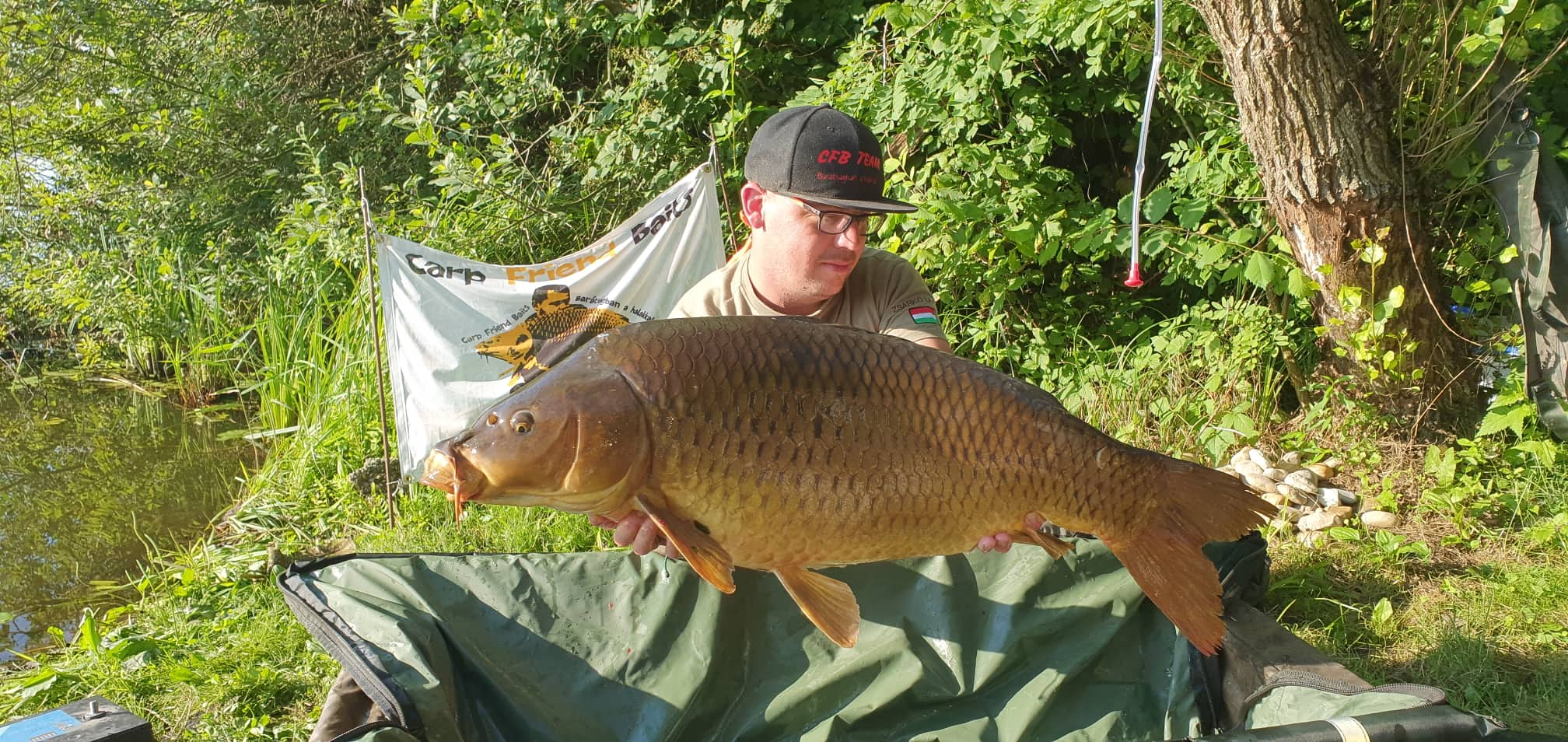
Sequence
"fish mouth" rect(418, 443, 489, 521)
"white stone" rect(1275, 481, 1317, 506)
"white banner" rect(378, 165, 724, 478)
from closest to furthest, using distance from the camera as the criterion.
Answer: "fish mouth" rect(418, 443, 489, 521) → "white stone" rect(1275, 481, 1317, 506) → "white banner" rect(378, 165, 724, 478)

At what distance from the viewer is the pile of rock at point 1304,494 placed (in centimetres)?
283

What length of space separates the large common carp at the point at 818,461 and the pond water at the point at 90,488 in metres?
2.74

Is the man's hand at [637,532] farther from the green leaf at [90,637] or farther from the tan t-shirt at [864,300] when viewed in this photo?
the green leaf at [90,637]

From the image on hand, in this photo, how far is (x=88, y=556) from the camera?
393 centimetres

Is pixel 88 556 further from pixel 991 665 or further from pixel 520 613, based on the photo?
pixel 991 665

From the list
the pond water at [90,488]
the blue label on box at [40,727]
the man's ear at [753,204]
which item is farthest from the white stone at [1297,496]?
the pond water at [90,488]

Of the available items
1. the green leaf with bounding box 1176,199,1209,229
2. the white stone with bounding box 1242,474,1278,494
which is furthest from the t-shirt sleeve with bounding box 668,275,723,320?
the white stone with bounding box 1242,474,1278,494

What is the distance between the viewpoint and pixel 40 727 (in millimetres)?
1886

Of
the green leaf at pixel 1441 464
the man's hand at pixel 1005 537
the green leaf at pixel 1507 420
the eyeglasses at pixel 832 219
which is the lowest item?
the green leaf at pixel 1441 464

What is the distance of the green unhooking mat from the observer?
2.17 metres

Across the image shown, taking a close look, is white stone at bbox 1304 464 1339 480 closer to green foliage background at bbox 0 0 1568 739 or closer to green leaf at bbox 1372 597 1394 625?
green foliage background at bbox 0 0 1568 739

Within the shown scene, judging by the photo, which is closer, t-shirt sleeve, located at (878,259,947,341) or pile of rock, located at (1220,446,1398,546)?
t-shirt sleeve, located at (878,259,947,341)

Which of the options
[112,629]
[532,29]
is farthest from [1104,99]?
[112,629]

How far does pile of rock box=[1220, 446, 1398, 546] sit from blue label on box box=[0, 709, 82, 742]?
254 centimetres
